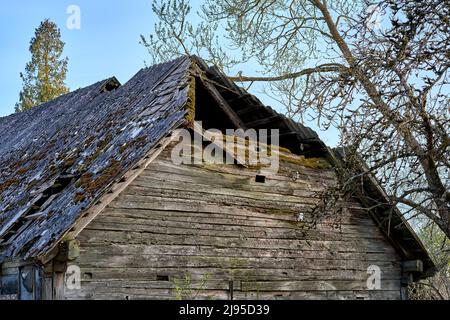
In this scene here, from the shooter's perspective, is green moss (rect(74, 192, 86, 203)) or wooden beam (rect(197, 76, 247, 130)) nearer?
green moss (rect(74, 192, 86, 203))

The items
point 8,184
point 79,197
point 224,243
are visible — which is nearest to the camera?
point 79,197

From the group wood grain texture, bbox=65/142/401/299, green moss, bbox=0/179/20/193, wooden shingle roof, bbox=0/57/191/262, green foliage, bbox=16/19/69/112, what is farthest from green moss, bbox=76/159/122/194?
green foliage, bbox=16/19/69/112

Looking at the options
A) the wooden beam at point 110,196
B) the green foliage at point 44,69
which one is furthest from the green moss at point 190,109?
the green foliage at point 44,69

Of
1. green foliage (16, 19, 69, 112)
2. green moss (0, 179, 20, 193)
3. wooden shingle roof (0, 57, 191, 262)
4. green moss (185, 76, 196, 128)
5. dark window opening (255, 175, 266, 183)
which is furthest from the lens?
green foliage (16, 19, 69, 112)

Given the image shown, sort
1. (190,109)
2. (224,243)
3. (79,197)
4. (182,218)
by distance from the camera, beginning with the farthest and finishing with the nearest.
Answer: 1. (224,243)
2. (182,218)
3. (190,109)
4. (79,197)

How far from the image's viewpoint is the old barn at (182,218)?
9352 mm

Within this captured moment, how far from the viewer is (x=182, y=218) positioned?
10.2 metres

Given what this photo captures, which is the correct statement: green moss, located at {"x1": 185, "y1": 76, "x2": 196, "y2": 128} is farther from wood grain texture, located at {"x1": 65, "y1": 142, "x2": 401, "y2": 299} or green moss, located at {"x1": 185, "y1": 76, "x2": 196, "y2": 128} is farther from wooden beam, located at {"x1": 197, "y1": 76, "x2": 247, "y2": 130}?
wooden beam, located at {"x1": 197, "y1": 76, "x2": 247, "y2": 130}

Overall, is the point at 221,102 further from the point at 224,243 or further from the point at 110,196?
the point at 110,196

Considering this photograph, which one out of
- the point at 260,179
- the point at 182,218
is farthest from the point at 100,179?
the point at 260,179

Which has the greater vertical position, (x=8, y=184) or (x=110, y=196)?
(x=8, y=184)

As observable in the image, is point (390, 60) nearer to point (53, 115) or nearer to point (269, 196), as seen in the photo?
point (269, 196)

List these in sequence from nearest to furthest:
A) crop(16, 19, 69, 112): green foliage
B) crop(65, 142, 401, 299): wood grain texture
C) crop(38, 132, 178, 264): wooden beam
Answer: crop(38, 132, 178, 264): wooden beam
crop(65, 142, 401, 299): wood grain texture
crop(16, 19, 69, 112): green foliage

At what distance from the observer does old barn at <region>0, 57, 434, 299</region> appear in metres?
9.35
